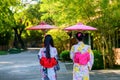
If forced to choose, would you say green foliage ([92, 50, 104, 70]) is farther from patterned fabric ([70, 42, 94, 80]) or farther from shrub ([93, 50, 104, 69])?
patterned fabric ([70, 42, 94, 80])

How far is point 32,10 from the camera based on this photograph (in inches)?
2355

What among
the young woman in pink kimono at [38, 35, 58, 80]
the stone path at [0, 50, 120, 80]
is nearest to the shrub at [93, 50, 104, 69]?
the stone path at [0, 50, 120, 80]

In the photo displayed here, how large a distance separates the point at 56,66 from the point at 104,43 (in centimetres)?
1177

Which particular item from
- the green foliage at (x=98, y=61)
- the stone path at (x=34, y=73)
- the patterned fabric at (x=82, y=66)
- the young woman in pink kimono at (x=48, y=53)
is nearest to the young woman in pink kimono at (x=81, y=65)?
the patterned fabric at (x=82, y=66)

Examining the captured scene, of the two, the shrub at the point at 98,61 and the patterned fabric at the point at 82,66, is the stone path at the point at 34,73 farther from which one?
the patterned fabric at the point at 82,66

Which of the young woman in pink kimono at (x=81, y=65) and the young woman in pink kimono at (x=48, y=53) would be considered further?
the young woman in pink kimono at (x=48, y=53)

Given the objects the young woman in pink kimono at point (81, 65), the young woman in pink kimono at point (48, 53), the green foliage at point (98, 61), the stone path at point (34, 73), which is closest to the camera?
the young woman in pink kimono at point (81, 65)

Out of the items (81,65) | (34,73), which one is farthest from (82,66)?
(34,73)

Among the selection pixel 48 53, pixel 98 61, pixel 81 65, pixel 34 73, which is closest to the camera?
pixel 81 65

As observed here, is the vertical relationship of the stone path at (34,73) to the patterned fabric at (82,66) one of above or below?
below

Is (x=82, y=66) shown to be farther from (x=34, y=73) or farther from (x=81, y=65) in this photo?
(x=34, y=73)

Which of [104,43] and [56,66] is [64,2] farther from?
[56,66]

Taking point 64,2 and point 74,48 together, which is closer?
point 74,48

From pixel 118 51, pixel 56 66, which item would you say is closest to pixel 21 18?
pixel 118 51
